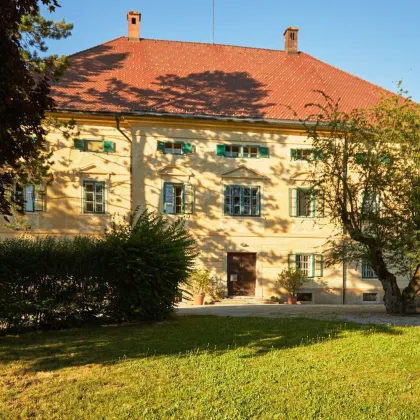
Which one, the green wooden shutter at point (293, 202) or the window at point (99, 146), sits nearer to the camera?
the window at point (99, 146)

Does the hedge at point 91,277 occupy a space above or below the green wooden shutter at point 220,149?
below

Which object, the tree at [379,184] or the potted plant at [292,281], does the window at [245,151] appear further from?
the tree at [379,184]

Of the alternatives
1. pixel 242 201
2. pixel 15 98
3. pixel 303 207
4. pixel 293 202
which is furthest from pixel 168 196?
pixel 15 98

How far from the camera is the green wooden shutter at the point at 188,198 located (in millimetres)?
20953

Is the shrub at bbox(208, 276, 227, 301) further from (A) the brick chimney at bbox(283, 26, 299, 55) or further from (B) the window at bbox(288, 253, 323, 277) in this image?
(A) the brick chimney at bbox(283, 26, 299, 55)

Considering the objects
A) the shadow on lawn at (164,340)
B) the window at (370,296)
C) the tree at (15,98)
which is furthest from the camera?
the window at (370,296)

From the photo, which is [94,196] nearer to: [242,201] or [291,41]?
[242,201]

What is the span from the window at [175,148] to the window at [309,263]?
653 cm

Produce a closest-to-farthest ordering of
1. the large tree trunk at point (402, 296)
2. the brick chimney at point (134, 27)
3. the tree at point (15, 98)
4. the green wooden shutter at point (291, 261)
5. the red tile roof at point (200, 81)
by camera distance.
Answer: the tree at point (15, 98)
the large tree trunk at point (402, 296)
the red tile roof at point (200, 81)
the green wooden shutter at point (291, 261)
the brick chimney at point (134, 27)

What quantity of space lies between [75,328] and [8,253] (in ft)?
6.85

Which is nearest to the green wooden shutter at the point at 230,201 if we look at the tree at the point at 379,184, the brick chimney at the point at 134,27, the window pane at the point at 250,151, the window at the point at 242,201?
the window at the point at 242,201

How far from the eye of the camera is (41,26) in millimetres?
14984

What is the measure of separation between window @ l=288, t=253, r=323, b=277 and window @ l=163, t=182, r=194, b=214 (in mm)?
5062

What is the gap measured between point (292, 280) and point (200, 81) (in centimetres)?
1031
